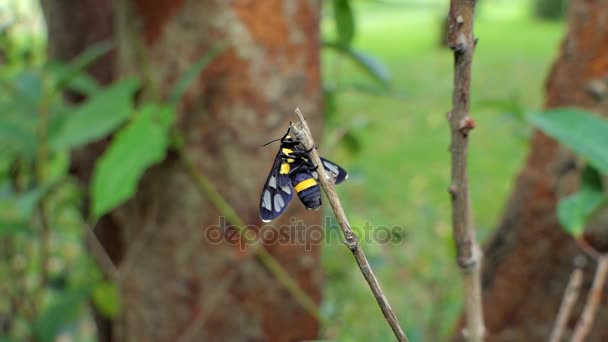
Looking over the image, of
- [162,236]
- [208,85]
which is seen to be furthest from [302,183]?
[162,236]

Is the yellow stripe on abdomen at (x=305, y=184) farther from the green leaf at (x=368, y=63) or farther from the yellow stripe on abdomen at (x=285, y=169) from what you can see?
the green leaf at (x=368, y=63)

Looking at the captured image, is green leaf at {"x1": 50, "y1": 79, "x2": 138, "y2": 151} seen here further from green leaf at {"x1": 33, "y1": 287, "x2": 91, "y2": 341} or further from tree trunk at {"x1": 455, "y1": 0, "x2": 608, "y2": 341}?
tree trunk at {"x1": 455, "y1": 0, "x2": 608, "y2": 341}

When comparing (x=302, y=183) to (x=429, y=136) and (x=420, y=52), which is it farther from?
(x=420, y=52)

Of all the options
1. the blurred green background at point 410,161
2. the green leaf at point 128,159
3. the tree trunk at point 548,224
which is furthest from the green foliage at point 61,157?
the tree trunk at point 548,224

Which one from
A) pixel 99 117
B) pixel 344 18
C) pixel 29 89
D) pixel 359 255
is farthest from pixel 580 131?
pixel 29 89

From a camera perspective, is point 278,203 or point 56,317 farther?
point 56,317

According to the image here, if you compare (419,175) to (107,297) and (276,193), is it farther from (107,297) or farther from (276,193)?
(276,193)
